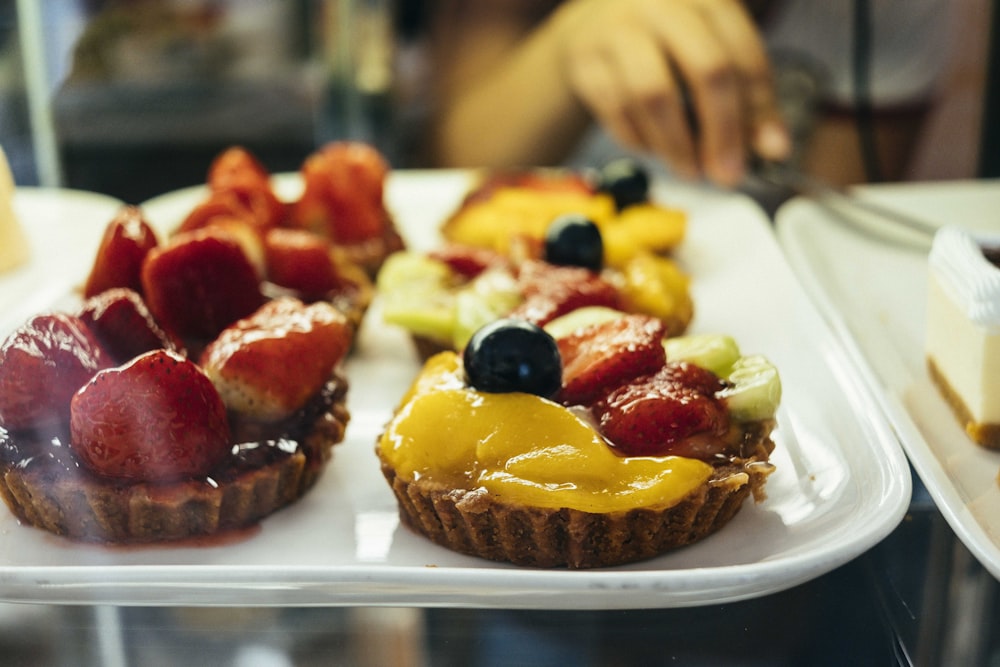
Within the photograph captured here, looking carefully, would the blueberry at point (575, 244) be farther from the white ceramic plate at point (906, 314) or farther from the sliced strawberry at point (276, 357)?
the sliced strawberry at point (276, 357)

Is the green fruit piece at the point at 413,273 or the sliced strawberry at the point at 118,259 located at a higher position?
the sliced strawberry at the point at 118,259

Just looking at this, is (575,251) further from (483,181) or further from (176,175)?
(176,175)

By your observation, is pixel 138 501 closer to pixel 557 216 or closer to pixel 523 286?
pixel 523 286

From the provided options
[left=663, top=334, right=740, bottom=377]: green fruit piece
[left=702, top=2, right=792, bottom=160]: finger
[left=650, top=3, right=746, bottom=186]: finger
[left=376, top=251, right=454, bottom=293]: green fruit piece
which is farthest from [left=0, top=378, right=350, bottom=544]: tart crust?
[left=702, top=2, right=792, bottom=160]: finger

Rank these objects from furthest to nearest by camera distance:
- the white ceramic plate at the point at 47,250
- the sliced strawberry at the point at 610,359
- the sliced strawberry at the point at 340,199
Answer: the sliced strawberry at the point at 340,199 < the white ceramic plate at the point at 47,250 < the sliced strawberry at the point at 610,359

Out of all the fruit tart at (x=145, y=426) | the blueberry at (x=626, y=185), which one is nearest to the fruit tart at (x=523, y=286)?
the blueberry at (x=626, y=185)

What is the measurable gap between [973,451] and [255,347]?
876 millimetres

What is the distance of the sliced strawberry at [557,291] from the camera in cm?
152

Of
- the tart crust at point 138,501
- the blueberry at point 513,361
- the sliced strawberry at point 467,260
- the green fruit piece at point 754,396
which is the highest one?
the blueberry at point 513,361

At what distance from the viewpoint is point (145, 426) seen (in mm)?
1142

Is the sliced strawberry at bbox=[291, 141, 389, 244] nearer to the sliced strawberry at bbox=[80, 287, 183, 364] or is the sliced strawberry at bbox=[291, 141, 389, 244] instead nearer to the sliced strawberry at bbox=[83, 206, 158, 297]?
the sliced strawberry at bbox=[83, 206, 158, 297]

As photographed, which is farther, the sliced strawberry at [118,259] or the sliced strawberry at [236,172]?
the sliced strawberry at [236,172]

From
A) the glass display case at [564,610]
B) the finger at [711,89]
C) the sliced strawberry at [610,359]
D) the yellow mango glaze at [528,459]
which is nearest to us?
the glass display case at [564,610]

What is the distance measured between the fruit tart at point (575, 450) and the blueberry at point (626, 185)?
876 millimetres
